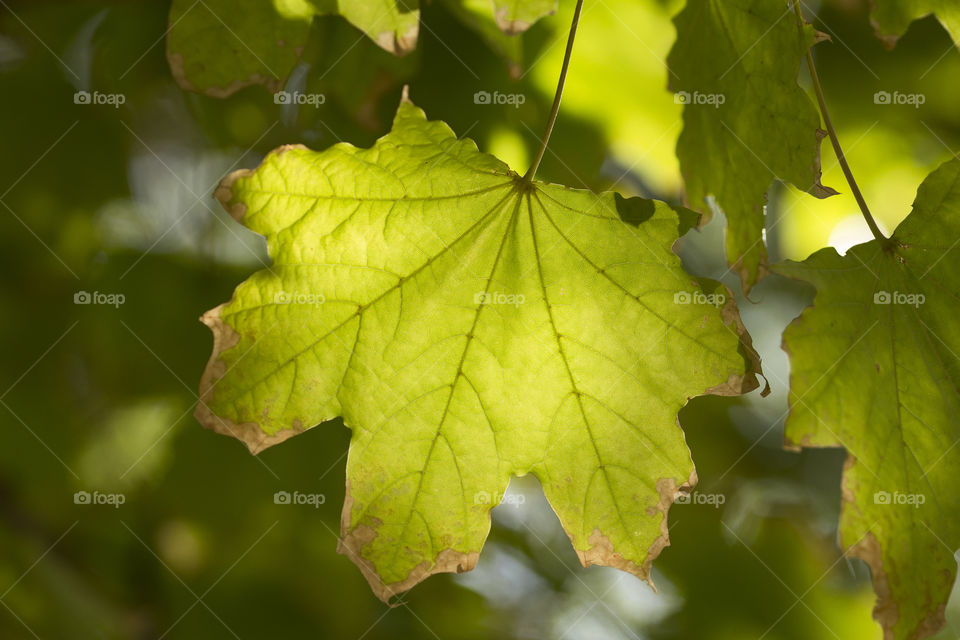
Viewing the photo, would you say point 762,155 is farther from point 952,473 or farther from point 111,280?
point 111,280

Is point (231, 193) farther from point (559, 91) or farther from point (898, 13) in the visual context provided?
point (898, 13)

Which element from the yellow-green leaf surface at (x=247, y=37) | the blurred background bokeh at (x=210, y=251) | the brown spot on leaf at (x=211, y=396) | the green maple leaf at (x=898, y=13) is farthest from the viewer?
the blurred background bokeh at (x=210, y=251)

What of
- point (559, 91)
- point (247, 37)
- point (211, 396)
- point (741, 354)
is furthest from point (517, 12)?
point (211, 396)

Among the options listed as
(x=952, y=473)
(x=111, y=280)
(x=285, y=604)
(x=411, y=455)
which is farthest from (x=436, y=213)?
(x=285, y=604)

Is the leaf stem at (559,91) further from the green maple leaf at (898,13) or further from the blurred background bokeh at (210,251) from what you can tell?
the blurred background bokeh at (210,251)

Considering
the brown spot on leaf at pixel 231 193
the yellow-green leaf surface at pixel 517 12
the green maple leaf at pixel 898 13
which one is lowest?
the brown spot on leaf at pixel 231 193

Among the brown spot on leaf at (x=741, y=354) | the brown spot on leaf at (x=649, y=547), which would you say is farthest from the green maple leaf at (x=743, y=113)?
the brown spot on leaf at (x=649, y=547)
